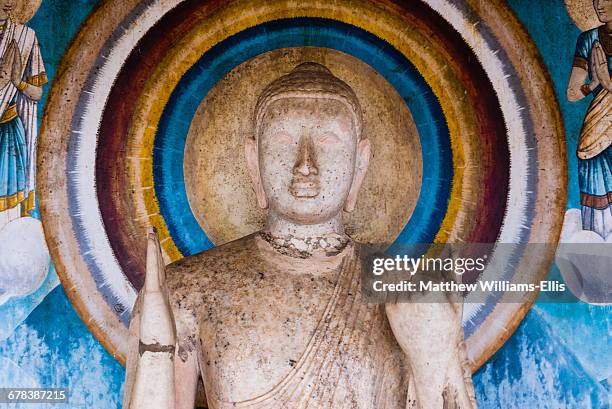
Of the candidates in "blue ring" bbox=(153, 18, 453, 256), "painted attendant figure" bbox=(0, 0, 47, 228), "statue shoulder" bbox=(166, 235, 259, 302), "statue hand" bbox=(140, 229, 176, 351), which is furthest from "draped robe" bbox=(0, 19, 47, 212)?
"statue hand" bbox=(140, 229, 176, 351)

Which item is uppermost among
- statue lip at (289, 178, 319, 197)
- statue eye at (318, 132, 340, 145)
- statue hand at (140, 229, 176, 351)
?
statue eye at (318, 132, 340, 145)

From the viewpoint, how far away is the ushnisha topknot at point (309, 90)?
435 cm

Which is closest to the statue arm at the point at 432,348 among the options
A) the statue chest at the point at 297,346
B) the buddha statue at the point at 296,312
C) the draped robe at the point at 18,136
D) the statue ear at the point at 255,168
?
the buddha statue at the point at 296,312

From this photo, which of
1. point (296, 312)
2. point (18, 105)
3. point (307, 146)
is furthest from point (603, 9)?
point (18, 105)

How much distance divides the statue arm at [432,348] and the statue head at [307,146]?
2.01ft

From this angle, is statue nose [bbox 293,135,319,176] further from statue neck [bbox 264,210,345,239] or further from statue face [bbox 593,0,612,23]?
statue face [bbox 593,0,612,23]

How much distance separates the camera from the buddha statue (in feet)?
12.9

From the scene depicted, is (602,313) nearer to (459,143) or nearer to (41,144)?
(459,143)

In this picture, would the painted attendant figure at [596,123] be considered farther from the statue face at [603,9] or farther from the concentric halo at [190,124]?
the concentric halo at [190,124]

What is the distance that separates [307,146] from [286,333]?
0.79m

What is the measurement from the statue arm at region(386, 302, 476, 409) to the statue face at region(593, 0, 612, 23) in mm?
1916

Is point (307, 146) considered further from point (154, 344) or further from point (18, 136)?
point (18, 136)

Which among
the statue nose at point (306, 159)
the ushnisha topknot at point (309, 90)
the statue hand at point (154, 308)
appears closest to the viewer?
the statue hand at point (154, 308)

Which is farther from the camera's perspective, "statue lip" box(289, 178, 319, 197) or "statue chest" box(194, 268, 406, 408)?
"statue lip" box(289, 178, 319, 197)
